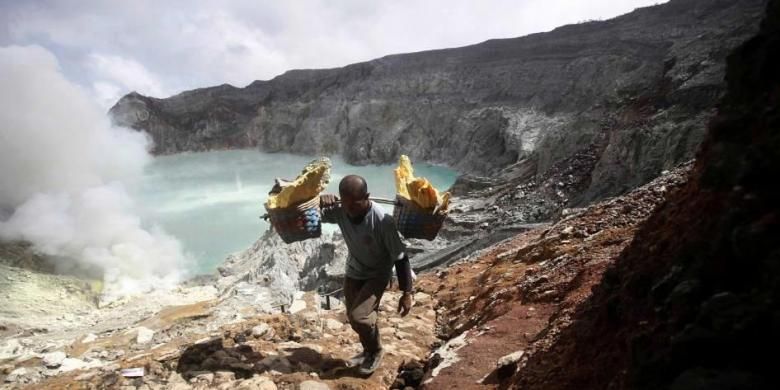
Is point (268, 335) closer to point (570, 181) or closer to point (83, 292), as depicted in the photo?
point (570, 181)

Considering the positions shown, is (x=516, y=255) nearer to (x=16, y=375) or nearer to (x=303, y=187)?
(x=303, y=187)

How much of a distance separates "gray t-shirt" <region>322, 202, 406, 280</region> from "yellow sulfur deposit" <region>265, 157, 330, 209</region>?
250 mm

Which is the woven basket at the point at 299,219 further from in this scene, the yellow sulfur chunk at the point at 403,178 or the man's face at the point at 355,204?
the yellow sulfur chunk at the point at 403,178

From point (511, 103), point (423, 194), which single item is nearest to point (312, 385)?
point (423, 194)

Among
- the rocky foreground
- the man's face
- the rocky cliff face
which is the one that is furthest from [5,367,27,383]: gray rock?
the rocky cliff face

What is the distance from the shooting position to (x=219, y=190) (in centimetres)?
2895

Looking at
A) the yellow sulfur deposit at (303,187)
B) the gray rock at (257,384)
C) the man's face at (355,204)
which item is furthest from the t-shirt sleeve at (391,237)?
the gray rock at (257,384)

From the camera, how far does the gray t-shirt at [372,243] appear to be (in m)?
3.58

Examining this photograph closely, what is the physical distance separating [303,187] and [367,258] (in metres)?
0.77

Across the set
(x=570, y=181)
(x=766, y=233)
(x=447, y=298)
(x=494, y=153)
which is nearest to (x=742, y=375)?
(x=766, y=233)

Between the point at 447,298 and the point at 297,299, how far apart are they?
7.60 feet

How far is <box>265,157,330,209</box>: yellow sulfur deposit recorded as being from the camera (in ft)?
12.7

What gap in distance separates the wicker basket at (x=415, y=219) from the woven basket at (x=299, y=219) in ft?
2.10

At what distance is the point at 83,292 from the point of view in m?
14.7
